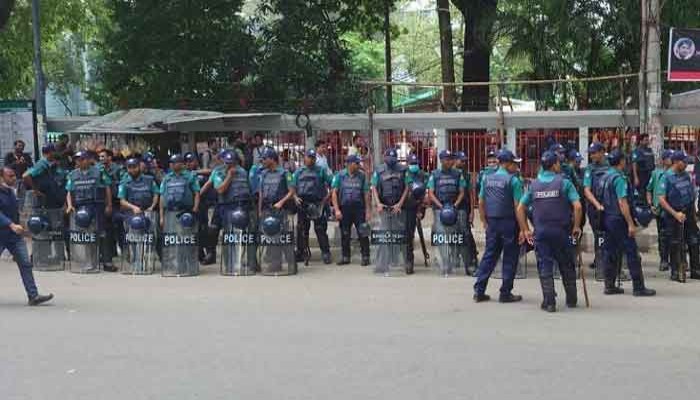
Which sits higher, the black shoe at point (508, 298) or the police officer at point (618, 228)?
the police officer at point (618, 228)

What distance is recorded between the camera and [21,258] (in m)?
10.3

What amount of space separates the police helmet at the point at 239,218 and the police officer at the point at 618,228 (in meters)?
4.66

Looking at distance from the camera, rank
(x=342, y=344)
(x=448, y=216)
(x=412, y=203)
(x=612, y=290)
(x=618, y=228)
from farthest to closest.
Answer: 1. (x=412, y=203)
2. (x=448, y=216)
3. (x=612, y=290)
4. (x=618, y=228)
5. (x=342, y=344)

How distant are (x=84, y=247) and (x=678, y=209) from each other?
785 centimetres

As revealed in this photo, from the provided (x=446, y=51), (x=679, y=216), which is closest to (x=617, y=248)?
(x=679, y=216)

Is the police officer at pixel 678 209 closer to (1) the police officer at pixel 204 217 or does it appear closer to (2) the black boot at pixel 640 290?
(2) the black boot at pixel 640 290

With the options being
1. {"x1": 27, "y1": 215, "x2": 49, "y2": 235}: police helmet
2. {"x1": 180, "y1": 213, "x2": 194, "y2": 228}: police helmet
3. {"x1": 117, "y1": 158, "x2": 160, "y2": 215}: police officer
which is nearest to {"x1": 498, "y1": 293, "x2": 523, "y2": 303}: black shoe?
{"x1": 180, "y1": 213, "x2": 194, "y2": 228}: police helmet

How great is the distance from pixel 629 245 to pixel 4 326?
21.4ft

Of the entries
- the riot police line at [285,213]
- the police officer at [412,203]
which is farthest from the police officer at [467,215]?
the police officer at [412,203]

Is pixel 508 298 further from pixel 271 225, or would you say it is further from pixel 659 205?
pixel 271 225

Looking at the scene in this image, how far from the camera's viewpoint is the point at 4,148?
65.8 feet

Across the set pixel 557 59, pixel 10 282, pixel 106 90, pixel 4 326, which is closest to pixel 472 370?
pixel 4 326

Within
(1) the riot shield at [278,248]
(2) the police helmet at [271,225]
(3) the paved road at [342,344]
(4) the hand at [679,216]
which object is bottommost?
(3) the paved road at [342,344]

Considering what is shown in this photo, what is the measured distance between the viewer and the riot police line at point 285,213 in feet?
38.1
